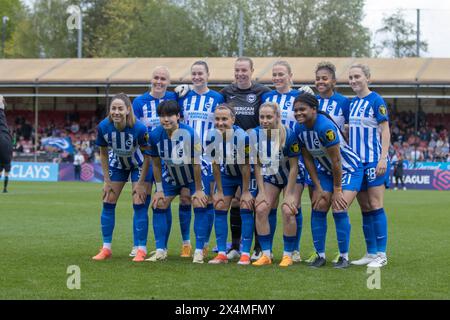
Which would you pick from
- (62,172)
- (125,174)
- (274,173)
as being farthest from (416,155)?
(274,173)

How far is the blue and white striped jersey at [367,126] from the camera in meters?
8.90

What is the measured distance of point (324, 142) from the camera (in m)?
8.45

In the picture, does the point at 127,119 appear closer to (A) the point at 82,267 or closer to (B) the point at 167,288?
(A) the point at 82,267

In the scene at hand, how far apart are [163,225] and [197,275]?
147 cm

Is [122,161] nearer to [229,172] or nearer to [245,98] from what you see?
[229,172]

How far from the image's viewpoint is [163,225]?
9.27m

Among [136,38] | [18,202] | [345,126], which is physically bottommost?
[18,202]

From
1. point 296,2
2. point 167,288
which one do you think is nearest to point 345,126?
point 167,288

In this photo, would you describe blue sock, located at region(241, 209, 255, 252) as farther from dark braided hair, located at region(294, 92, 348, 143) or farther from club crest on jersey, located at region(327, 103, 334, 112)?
club crest on jersey, located at region(327, 103, 334, 112)

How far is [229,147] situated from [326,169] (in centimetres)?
106

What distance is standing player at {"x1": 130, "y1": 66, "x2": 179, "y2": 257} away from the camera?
378 inches

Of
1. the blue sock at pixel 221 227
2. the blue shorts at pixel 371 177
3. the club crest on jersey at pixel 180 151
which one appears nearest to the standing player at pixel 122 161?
the club crest on jersey at pixel 180 151

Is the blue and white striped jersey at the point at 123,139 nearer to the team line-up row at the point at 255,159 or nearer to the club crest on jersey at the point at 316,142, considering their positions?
the team line-up row at the point at 255,159

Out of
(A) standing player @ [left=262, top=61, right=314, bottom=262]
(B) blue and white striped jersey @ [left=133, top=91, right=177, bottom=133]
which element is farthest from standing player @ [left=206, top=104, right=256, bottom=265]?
(B) blue and white striped jersey @ [left=133, top=91, right=177, bottom=133]
